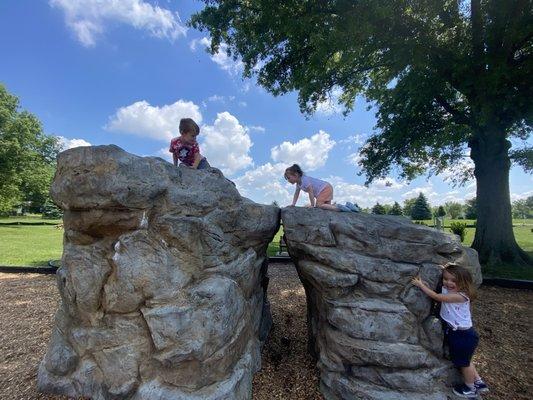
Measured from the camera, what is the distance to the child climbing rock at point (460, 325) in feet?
13.4

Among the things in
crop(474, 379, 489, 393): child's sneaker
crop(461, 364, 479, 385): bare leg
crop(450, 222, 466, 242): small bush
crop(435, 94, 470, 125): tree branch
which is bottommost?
crop(474, 379, 489, 393): child's sneaker

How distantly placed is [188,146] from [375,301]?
383 cm

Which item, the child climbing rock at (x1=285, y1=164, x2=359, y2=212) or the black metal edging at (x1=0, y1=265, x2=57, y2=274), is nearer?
the child climbing rock at (x1=285, y1=164, x2=359, y2=212)

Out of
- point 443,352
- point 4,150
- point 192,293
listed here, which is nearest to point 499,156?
point 443,352

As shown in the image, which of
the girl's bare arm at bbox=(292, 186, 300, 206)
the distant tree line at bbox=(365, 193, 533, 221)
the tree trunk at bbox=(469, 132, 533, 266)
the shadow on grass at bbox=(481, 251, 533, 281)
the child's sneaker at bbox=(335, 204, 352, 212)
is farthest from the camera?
the distant tree line at bbox=(365, 193, 533, 221)

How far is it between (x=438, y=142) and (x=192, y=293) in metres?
11.8

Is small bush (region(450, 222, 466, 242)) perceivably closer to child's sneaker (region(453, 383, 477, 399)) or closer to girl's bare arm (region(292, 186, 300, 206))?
girl's bare arm (region(292, 186, 300, 206))

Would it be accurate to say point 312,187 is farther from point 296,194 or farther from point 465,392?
point 465,392

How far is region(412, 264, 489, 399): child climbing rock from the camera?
4082 millimetres

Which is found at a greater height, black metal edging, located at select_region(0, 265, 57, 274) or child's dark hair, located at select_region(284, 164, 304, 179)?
child's dark hair, located at select_region(284, 164, 304, 179)

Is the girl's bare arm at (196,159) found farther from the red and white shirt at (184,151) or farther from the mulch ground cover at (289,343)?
the mulch ground cover at (289,343)

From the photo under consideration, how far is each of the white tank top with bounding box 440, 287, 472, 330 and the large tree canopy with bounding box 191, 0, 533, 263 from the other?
771 cm

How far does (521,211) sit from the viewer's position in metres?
84.3

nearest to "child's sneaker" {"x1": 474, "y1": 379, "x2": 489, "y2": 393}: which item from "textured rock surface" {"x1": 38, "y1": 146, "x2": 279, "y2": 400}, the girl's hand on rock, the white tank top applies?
the white tank top
